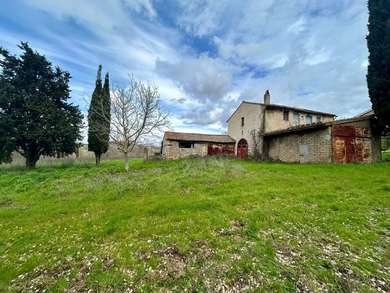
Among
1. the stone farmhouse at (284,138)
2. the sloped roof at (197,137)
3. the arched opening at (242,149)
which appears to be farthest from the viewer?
the sloped roof at (197,137)

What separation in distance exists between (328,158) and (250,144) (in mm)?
9856

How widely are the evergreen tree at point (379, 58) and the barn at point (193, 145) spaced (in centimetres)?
1564

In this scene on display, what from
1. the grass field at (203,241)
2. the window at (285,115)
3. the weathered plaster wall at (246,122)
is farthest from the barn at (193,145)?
the grass field at (203,241)

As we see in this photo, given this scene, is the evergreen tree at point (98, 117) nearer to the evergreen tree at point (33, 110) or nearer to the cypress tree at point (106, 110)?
the cypress tree at point (106, 110)

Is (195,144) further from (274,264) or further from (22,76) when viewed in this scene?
(274,264)

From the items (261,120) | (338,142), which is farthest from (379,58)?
(261,120)

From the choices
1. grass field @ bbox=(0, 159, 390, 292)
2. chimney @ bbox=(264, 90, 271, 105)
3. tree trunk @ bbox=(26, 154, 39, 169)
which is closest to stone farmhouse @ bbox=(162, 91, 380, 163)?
chimney @ bbox=(264, 90, 271, 105)

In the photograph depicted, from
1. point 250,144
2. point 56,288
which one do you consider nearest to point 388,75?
point 250,144

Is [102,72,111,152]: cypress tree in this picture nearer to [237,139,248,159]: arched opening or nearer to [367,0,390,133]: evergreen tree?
[237,139,248,159]: arched opening

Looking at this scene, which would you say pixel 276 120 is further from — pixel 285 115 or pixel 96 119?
pixel 96 119

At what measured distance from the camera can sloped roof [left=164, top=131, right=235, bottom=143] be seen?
2591cm

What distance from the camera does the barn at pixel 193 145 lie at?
25.6 metres

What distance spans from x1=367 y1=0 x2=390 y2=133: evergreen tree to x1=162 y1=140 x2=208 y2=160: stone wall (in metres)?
17.5

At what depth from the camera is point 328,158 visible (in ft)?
52.4
